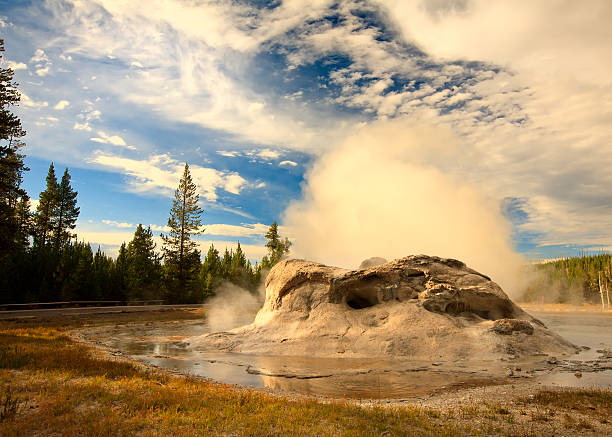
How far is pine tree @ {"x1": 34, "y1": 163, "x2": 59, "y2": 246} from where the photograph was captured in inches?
2331

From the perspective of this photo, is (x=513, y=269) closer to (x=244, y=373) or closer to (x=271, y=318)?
(x=271, y=318)

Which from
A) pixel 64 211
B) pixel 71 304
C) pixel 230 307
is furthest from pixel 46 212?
pixel 230 307

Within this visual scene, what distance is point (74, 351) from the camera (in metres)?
15.0

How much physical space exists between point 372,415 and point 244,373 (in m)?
7.24

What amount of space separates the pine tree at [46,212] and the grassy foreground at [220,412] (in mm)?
59063

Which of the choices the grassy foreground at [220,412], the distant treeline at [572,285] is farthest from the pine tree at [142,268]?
the distant treeline at [572,285]

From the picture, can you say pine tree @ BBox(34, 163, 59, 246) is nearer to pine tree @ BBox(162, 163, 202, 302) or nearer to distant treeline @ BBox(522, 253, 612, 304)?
pine tree @ BBox(162, 163, 202, 302)

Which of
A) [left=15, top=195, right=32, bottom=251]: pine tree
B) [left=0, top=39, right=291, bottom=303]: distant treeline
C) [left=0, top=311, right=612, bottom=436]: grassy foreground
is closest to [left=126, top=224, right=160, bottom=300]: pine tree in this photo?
[left=0, top=39, right=291, bottom=303]: distant treeline

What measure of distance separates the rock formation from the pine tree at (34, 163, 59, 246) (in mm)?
53613

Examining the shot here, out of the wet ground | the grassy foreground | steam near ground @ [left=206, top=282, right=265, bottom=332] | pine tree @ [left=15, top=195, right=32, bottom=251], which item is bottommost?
steam near ground @ [left=206, top=282, right=265, bottom=332]

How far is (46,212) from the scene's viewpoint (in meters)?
59.9

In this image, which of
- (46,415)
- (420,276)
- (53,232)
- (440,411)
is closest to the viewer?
(46,415)

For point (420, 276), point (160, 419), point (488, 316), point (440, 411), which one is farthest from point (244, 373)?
point (488, 316)

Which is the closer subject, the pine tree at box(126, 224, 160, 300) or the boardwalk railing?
the boardwalk railing
